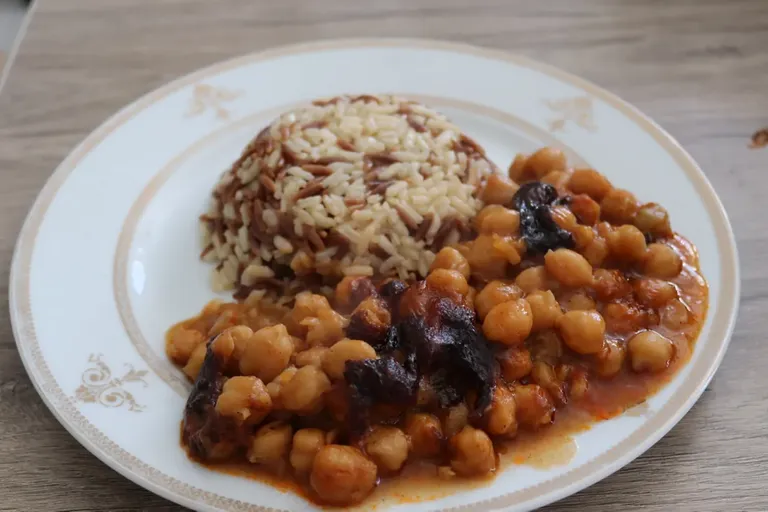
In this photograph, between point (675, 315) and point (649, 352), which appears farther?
point (675, 315)

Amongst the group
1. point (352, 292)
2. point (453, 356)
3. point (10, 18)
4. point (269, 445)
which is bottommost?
point (10, 18)

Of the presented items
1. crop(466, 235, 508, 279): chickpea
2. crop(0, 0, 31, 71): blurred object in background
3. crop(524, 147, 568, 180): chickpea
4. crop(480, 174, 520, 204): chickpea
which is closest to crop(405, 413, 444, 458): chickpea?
crop(466, 235, 508, 279): chickpea

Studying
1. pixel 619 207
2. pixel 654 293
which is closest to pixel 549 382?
pixel 654 293

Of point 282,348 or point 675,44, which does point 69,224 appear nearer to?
point 282,348

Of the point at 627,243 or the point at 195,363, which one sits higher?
the point at 627,243

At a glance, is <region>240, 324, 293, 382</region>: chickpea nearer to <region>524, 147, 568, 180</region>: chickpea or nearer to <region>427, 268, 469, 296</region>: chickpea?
<region>427, 268, 469, 296</region>: chickpea

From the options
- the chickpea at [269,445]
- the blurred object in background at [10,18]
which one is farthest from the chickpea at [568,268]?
the blurred object in background at [10,18]

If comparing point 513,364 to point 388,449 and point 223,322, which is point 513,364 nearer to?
point 388,449

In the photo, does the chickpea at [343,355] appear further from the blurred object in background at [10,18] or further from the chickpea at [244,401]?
the blurred object in background at [10,18]
